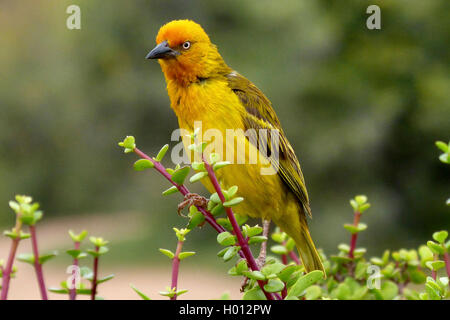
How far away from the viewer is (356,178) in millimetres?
9594

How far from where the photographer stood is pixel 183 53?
2916mm

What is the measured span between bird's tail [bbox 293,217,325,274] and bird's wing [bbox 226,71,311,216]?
13 cm

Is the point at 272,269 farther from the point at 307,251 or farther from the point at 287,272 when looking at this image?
the point at 307,251

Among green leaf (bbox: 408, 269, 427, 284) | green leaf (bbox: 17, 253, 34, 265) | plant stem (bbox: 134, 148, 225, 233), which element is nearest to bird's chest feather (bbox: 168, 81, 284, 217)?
green leaf (bbox: 408, 269, 427, 284)

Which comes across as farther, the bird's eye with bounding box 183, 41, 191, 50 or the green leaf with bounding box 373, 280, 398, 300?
the bird's eye with bounding box 183, 41, 191, 50

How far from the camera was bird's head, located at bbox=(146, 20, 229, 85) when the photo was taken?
2.90 meters

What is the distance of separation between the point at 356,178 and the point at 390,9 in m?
2.81

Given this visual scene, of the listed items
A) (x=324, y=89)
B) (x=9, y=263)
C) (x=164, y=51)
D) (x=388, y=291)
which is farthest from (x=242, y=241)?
(x=324, y=89)

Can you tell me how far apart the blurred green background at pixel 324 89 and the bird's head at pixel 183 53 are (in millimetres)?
5720

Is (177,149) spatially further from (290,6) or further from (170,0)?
(170,0)

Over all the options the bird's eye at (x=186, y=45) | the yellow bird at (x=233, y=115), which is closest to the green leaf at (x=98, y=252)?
the yellow bird at (x=233, y=115)

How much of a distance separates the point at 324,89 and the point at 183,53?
267 inches

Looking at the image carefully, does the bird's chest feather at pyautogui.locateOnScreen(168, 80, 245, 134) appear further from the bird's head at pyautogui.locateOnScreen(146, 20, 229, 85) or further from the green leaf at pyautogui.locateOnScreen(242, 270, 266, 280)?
the green leaf at pyautogui.locateOnScreen(242, 270, 266, 280)
